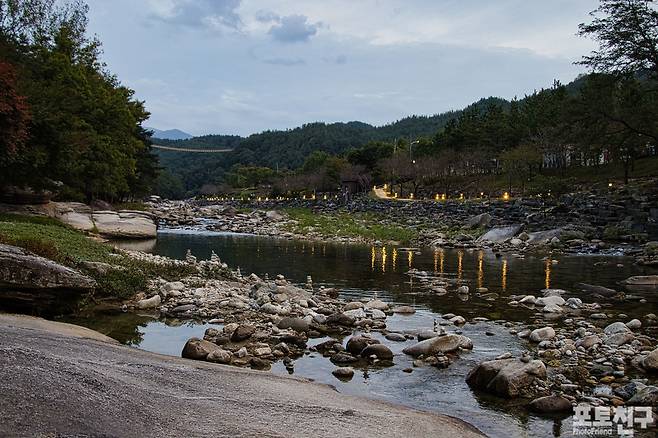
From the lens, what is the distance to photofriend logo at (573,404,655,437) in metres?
6.87

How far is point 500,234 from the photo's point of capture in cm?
3762

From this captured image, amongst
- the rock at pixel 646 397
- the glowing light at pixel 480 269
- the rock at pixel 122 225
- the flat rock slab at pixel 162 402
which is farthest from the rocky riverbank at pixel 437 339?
the rock at pixel 122 225

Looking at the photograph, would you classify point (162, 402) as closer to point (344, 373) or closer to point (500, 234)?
point (344, 373)

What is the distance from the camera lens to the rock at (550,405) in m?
7.58

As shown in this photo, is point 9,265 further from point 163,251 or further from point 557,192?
point 557,192

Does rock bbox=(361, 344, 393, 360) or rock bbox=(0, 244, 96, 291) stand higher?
rock bbox=(0, 244, 96, 291)

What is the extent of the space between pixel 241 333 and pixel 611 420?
277 inches

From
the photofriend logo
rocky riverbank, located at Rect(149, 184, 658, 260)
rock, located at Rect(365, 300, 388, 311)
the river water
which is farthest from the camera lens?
rocky riverbank, located at Rect(149, 184, 658, 260)

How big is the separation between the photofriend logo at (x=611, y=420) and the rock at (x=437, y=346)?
3278 mm

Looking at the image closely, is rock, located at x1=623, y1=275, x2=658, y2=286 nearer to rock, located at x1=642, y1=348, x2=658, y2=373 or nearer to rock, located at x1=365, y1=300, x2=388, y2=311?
rock, located at x1=365, y1=300, x2=388, y2=311

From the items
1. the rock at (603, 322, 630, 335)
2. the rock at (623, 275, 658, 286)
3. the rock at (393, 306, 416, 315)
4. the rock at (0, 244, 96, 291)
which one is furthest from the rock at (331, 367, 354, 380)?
the rock at (623, 275, 658, 286)

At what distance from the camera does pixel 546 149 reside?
66.4 meters

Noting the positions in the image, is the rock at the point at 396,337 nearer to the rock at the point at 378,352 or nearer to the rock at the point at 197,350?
the rock at the point at 378,352

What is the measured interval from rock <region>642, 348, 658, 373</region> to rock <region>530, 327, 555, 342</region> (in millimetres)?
2208
